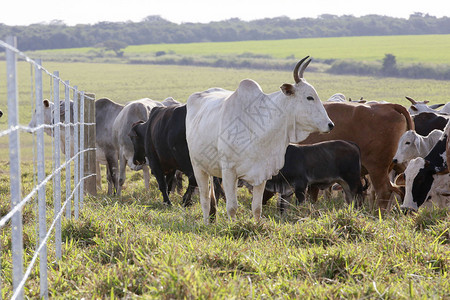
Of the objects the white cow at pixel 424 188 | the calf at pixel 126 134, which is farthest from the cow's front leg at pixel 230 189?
the calf at pixel 126 134

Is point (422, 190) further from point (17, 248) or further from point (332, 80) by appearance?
point (332, 80)

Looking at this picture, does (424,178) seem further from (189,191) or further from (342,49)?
(342,49)

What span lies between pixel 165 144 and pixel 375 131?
2.97 metres

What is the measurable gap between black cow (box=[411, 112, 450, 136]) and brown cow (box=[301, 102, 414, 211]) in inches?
52.3

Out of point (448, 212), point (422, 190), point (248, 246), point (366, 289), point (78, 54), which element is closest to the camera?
point (366, 289)

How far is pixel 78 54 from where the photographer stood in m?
89.2

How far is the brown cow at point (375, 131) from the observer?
9156mm

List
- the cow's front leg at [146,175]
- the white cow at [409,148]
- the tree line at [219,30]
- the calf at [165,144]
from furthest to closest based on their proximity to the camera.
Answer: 1. the tree line at [219,30]
2. the cow's front leg at [146,175]
3. the calf at [165,144]
4. the white cow at [409,148]

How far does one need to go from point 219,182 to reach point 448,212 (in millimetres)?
3583

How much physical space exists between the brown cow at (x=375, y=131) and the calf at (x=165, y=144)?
85.0 inches

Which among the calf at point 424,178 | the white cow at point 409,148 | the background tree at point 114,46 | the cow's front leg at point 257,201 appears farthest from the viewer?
the background tree at point 114,46

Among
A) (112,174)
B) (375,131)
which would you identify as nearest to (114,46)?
(112,174)

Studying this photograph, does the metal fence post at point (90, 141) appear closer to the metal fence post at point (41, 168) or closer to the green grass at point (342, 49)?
the metal fence post at point (41, 168)

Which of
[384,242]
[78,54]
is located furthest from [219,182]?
[78,54]
